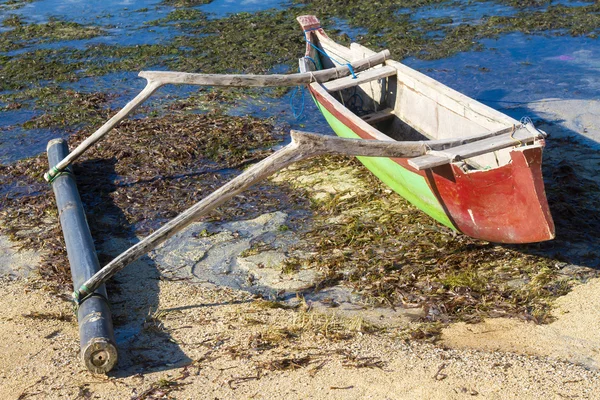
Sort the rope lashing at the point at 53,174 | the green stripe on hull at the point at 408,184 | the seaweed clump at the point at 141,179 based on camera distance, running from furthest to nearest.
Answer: the rope lashing at the point at 53,174 < the seaweed clump at the point at 141,179 < the green stripe on hull at the point at 408,184

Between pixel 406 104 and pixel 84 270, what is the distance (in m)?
4.27

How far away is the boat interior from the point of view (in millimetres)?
6523

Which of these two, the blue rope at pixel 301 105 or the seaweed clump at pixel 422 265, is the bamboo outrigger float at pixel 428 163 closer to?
the seaweed clump at pixel 422 265

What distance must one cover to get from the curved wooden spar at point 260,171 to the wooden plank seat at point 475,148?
26 cm

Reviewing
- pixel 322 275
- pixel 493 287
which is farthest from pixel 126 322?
pixel 493 287

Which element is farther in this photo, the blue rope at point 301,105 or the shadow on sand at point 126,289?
the blue rope at point 301,105

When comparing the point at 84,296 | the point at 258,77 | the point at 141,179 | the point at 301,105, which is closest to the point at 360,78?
the point at 258,77

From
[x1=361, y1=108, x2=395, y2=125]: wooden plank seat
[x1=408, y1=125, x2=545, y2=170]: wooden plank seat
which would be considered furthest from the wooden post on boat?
[x1=361, y1=108, x2=395, y2=125]: wooden plank seat

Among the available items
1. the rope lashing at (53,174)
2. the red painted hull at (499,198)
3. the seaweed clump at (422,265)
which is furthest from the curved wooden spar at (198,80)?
the red painted hull at (499,198)

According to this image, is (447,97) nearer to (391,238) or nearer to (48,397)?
(391,238)

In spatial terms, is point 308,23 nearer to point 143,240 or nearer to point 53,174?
point 53,174

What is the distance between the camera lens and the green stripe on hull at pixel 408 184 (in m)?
6.08

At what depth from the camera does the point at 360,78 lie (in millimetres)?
8008

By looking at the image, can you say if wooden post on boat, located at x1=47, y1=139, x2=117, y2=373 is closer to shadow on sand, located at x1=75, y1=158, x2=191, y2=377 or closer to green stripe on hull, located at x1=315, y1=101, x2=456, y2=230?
shadow on sand, located at x1=75, y1=158, x2=191, y2=377
